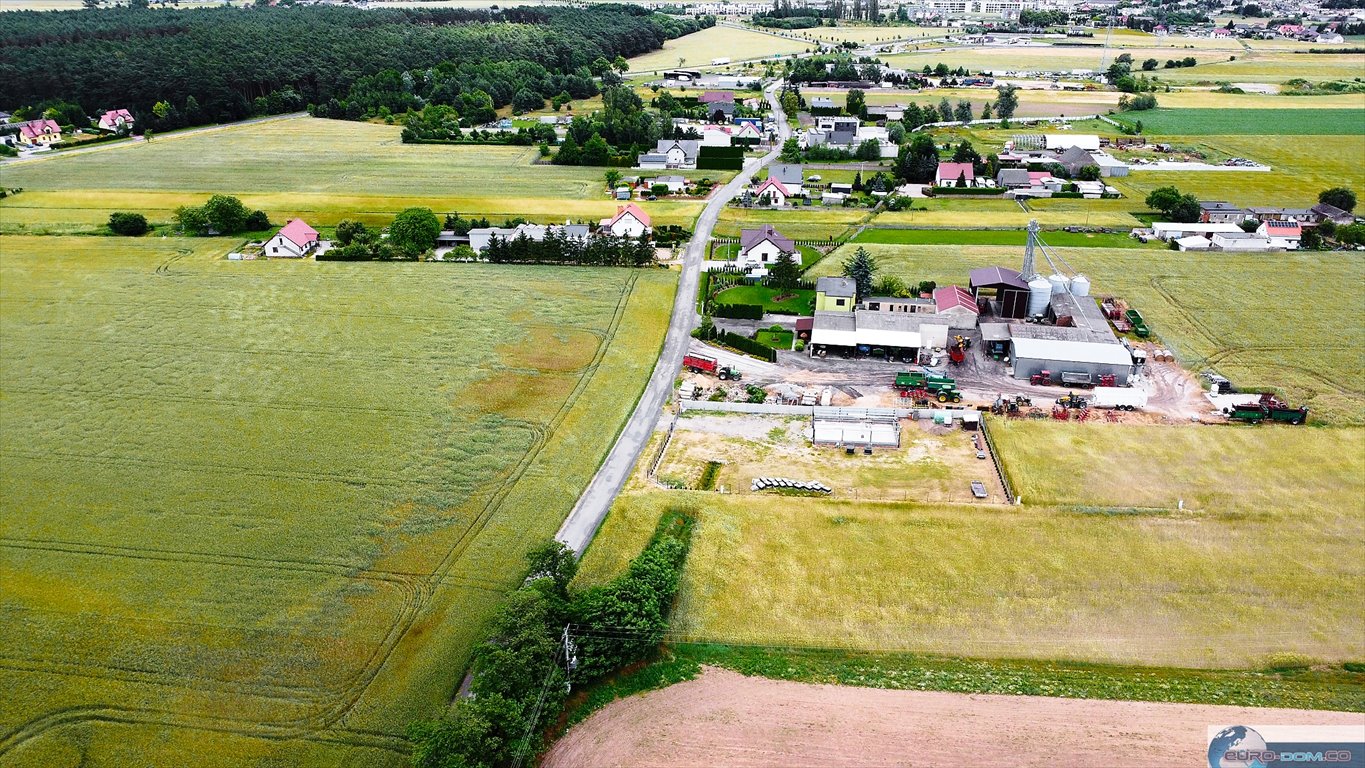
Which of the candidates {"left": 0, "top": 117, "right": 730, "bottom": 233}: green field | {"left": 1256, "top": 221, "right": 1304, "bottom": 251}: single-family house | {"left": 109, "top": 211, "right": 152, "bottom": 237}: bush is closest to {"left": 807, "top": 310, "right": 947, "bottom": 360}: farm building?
{"left": 0, "top": 117, "right": 730, "bottom": 233}: green field

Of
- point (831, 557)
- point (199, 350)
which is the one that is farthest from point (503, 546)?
point (199, 350)

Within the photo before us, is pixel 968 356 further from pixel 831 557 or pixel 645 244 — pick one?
pixel 645 244

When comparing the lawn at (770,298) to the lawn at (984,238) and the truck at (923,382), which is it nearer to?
the truck at (923,382)

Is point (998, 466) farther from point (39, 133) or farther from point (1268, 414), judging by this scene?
point (39, 133)

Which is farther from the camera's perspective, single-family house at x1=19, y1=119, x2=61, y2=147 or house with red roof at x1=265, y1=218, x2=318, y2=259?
single-family house at x1=19, y1=119, x2=61, y2=147

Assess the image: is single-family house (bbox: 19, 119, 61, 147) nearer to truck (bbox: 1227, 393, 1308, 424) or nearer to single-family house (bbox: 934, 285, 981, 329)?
single-family house (bbox: 934, 285, 981, 329)

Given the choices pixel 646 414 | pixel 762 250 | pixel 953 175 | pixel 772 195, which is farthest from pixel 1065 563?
pixel 953 175

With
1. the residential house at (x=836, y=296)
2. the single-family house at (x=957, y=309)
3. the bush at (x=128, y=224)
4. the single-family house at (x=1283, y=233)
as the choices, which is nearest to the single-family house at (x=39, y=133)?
the bush at (x=128, y=224)
